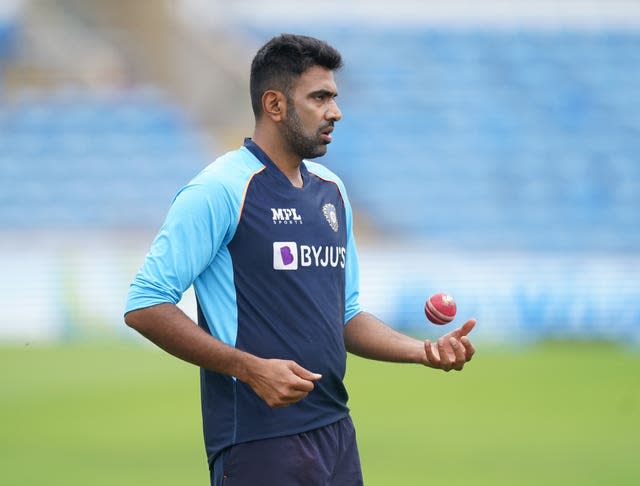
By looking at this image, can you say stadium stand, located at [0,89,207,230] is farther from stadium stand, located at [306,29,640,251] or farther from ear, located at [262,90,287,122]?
ear, located at [262,90,287,122]

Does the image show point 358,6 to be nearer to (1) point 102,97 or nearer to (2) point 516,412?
(1) point 102,97

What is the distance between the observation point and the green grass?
30.3 ft

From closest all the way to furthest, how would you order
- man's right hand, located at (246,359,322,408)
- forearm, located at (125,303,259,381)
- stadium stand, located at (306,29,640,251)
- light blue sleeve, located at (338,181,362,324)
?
man's right hand, located at (246,359,322,408)
forearm, located at (125,303,259,381)
light blue sleeve, located at (338,181,362,324)
stadium stand, located at (306,29,640,251)

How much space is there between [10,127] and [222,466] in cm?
2053

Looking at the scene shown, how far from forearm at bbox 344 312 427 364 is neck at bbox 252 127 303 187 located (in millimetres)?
650

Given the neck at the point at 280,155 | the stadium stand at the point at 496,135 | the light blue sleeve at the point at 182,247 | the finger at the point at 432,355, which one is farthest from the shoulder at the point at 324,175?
the stadium stand at the point at 496,135

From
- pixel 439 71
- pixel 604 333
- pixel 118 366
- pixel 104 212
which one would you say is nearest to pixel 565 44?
pixel 439 71

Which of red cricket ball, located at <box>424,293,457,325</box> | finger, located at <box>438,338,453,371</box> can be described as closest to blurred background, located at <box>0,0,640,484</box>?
red cricket ball, located at <box>424,293,457,325</box>

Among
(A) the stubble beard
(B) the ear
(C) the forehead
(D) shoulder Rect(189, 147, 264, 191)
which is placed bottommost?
(D) shoulder Rect(189, 147, 264, 191)

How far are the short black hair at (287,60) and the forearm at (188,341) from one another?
37.5 inches

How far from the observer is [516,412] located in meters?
12.3

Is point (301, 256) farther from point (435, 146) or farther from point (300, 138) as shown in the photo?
point (435, 146)

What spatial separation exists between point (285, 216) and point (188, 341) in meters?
0.63

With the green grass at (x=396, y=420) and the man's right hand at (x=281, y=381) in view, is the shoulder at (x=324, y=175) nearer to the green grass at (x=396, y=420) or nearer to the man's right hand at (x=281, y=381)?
the man's right hand at (x=281, y=381)
